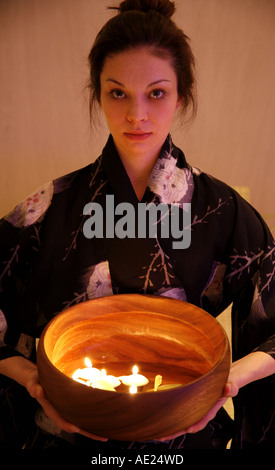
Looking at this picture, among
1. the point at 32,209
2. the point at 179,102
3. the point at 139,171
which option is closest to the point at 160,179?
the point at 139,171

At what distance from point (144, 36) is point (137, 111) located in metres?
0.14

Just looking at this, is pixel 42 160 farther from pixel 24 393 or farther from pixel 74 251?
pixel 24 393

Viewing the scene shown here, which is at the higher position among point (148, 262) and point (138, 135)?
point (138, 135)

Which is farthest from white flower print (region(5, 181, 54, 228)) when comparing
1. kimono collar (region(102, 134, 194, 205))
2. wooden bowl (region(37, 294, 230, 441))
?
wooden bowl (region(37, 294, 230, 441))

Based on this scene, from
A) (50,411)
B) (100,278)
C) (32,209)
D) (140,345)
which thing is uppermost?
(32,209)

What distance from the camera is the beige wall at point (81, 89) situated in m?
1.27

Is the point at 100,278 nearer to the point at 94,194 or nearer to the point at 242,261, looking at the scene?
the point at 94,194

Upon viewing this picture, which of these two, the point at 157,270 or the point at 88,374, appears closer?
the point at 88,374

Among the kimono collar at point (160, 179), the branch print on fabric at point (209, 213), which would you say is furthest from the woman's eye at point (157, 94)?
the branch print on fabric at point (209, 213)

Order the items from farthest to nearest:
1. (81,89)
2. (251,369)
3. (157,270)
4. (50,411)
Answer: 1. (81,89)
2. (157,270)
3. (251,369)
4. (50,411)

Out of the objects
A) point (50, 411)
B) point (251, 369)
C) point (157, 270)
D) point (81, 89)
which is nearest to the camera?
point (50, 411)

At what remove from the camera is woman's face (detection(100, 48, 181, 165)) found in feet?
2.95

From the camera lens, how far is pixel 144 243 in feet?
3.22

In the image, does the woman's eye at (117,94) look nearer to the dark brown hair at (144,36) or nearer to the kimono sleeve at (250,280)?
the dark brown hair at (144,36)
